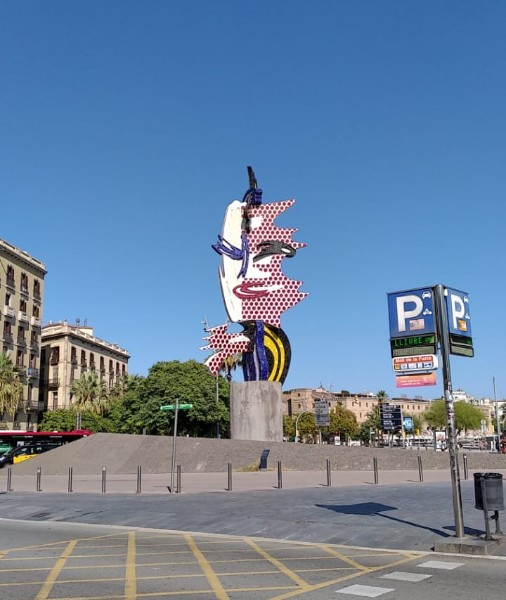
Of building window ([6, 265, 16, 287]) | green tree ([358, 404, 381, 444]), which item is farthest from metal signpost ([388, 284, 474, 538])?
green tree ([358, 404, 381, 444])

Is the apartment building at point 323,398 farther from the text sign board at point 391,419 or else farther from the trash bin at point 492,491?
the trash bin at point 492,491

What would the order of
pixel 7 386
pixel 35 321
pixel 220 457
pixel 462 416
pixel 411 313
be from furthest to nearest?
pixel 462 416 → pixel 35 321 → pixel 7 386 → pixel 220 457 → pixel 411 313

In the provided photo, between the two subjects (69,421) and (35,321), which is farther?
(35,321)

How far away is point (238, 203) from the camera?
41562 mm

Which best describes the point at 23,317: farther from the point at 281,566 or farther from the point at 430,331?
the point at 281,566

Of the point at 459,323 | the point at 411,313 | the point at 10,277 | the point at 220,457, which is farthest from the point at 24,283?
the point at 459,323

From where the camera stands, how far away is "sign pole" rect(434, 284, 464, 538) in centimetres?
1019

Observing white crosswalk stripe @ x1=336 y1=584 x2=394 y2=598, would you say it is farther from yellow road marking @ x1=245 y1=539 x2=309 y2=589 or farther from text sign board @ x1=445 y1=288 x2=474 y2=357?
text sign board @ x1=445 y1=288 x2=474 y2=357

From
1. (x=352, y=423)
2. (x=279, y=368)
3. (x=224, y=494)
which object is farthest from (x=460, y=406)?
(x=224, y=494)

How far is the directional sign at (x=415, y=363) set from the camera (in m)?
10.7

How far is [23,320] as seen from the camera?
7156 cm

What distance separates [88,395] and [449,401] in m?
70.5

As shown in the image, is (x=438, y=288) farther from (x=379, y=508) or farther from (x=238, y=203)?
(x=238, y=203)

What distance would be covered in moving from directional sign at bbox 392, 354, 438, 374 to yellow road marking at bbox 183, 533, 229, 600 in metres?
4.48
